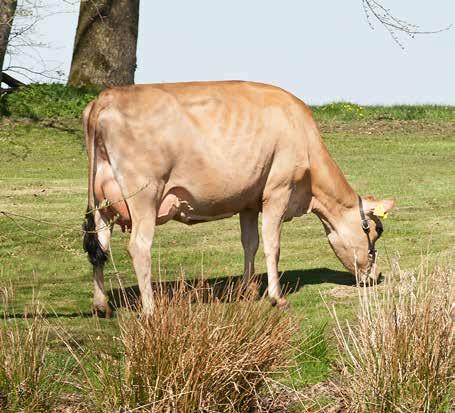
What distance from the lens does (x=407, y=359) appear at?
7871mm

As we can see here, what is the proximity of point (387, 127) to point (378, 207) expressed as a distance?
54.0 ft

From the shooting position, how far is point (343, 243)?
13734mm

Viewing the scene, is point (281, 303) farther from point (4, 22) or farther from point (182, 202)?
point (4, 22)

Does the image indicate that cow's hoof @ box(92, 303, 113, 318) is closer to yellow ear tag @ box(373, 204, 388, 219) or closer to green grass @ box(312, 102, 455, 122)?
yellow ear tag @ box(373, 204, 388, 219)

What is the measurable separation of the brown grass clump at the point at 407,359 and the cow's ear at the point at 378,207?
5.56m

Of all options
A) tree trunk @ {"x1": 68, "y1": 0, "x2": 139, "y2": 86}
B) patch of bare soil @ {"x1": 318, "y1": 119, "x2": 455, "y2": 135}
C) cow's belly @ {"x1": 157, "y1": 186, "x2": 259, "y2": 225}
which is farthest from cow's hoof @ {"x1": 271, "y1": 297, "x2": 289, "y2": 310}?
patch of bare soil @ {"x1": 318, "y1": 119, "x2": 455, "y2": 135}

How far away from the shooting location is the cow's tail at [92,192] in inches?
477

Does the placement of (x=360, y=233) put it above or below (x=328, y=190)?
below

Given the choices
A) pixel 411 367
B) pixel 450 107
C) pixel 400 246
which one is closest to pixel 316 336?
pixel 411 367

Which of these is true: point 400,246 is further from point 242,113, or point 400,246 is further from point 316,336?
point 316,336

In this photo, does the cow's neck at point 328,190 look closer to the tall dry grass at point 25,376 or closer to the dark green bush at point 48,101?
the tall dry grass at point 25,376

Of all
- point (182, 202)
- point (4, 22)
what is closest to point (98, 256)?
point (182, 202)

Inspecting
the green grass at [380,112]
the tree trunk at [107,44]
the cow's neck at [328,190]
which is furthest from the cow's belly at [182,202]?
the green grass at [380,112]

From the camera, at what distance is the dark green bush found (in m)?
25.5
